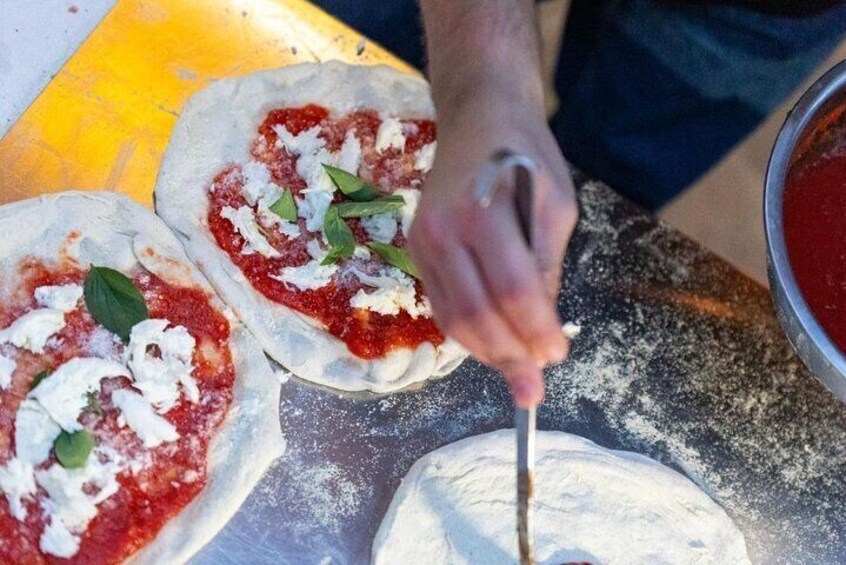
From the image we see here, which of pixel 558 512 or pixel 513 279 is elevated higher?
pixel 513 279

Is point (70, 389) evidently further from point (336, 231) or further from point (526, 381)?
point (526, 381)

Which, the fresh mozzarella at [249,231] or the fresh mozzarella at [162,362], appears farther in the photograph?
the fresh mozzarella at [249,231]

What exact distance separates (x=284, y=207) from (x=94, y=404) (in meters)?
0.58

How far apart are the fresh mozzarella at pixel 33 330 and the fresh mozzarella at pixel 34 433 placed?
135 mm

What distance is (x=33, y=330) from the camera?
190 cm

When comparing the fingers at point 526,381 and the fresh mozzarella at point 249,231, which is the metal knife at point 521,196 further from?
the fresh mozzarella at point 249,231

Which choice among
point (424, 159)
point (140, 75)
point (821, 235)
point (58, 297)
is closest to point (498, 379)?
point (424, 159)

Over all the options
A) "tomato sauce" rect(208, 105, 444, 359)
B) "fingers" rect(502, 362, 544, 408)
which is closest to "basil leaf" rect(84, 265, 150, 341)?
"tomato sauce" rect(208, 105, 444, 359)

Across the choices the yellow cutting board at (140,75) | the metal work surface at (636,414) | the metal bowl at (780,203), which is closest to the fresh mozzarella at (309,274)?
the metal work surface at (636,414)

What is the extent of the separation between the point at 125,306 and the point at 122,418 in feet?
0.78

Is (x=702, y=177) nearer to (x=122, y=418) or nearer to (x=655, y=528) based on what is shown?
(x=655, y=528)

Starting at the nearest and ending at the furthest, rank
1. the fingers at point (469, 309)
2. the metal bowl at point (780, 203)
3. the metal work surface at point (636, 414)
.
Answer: the fingers at point (469, 309)
the metal bowl at point (780, 203)
the metal work surface at point (636, 414)

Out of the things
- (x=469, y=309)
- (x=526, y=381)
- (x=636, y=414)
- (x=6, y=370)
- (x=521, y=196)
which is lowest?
(x=636, y=414)

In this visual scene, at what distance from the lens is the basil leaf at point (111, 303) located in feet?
6.34
